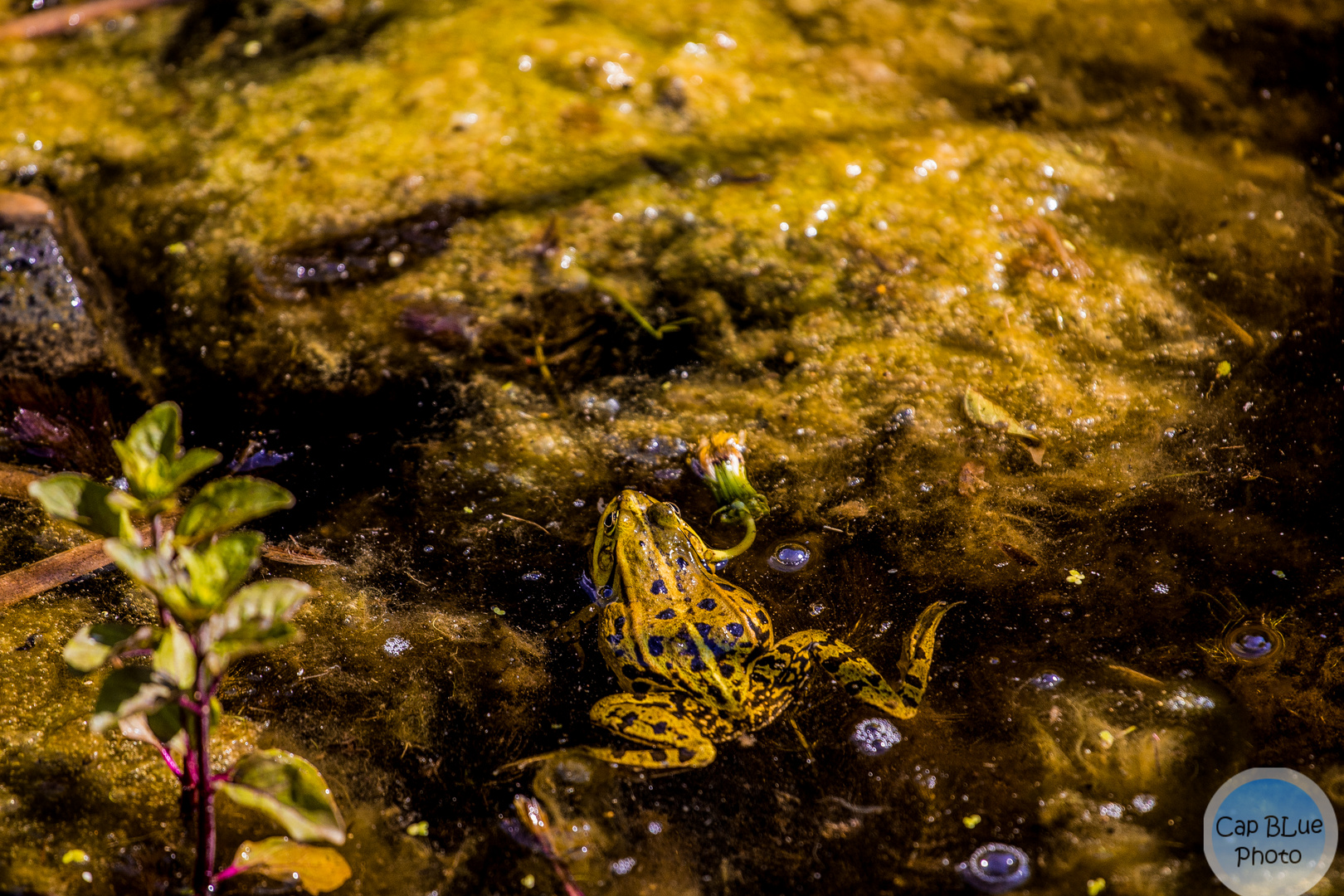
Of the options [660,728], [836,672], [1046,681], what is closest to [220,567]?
[660,728]

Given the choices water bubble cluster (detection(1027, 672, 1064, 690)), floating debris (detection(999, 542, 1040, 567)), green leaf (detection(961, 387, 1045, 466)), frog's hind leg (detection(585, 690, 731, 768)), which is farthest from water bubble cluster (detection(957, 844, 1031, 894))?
green leaf (detection(961, 387, 1045, 466))

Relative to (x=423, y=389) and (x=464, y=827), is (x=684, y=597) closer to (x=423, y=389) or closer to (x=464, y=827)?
(x=464, y=827)

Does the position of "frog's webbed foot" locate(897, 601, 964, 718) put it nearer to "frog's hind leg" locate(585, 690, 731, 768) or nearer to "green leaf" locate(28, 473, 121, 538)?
"frog's hind leg" locate(585, 690, 731, 768)

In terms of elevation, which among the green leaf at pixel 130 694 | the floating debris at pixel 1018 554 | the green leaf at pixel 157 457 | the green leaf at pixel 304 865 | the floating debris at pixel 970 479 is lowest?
the green leaf at pixel 304 865

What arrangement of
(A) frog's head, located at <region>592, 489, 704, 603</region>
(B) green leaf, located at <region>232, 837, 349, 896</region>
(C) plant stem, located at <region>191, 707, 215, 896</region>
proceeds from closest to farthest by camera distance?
(C) plant stem, located at <region>191, 707, 215, 896</region> < (B) green leaf, located at <region>232, 837, 349, 896</region> < (A) frog's head, located at <region>592, 489, 704, 603</region>

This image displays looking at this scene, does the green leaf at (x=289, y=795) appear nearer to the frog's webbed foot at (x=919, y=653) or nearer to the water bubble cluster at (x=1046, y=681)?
the frog's webbed foot at (x=919, y=653)

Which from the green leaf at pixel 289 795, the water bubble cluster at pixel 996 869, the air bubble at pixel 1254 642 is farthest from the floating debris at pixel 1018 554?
the green leaf at pixel 289 795
